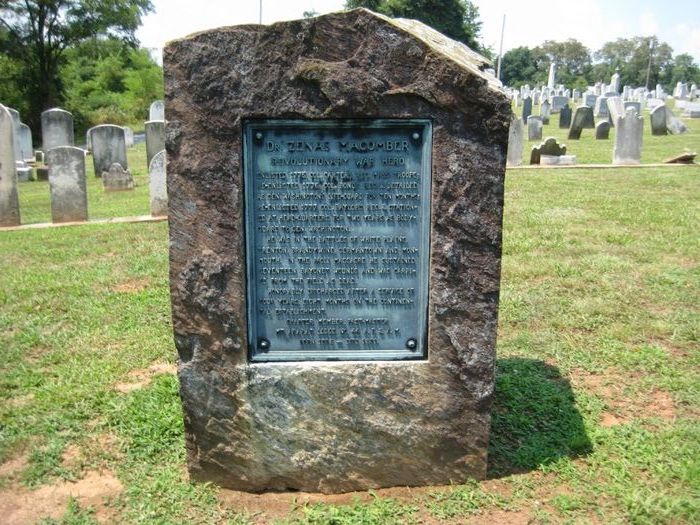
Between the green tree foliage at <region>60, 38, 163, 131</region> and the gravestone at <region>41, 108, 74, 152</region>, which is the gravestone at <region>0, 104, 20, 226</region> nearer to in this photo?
the gravestone at <region>41, 108, 74, 152</region>

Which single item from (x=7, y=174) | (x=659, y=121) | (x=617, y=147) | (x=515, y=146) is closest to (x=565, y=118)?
(x=659, y=121)

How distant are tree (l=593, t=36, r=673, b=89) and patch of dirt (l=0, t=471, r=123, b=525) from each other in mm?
76905

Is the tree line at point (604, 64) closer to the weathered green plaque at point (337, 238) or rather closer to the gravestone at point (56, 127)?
the gravestone at point (56, 127)

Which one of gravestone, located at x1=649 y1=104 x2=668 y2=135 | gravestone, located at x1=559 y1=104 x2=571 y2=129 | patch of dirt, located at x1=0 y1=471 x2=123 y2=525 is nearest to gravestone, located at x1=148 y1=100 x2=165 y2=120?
gravestone, located at x1=559 y1=104 x2=571 y2=129

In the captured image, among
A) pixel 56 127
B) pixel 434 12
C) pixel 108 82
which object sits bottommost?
pixel 56 127

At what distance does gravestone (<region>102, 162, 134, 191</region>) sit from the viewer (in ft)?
46.7

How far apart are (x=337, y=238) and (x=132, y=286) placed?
398 cm

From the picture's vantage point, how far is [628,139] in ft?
50.2

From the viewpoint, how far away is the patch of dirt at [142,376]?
4.30m

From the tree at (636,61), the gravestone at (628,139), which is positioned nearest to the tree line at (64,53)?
the gravestone at (628,139)

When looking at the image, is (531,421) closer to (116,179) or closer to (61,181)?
(61,181)

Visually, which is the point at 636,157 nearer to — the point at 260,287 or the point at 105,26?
the point at 260,287

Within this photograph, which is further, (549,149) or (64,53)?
(64,53)

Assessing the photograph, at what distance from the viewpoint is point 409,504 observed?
10.2 ft
